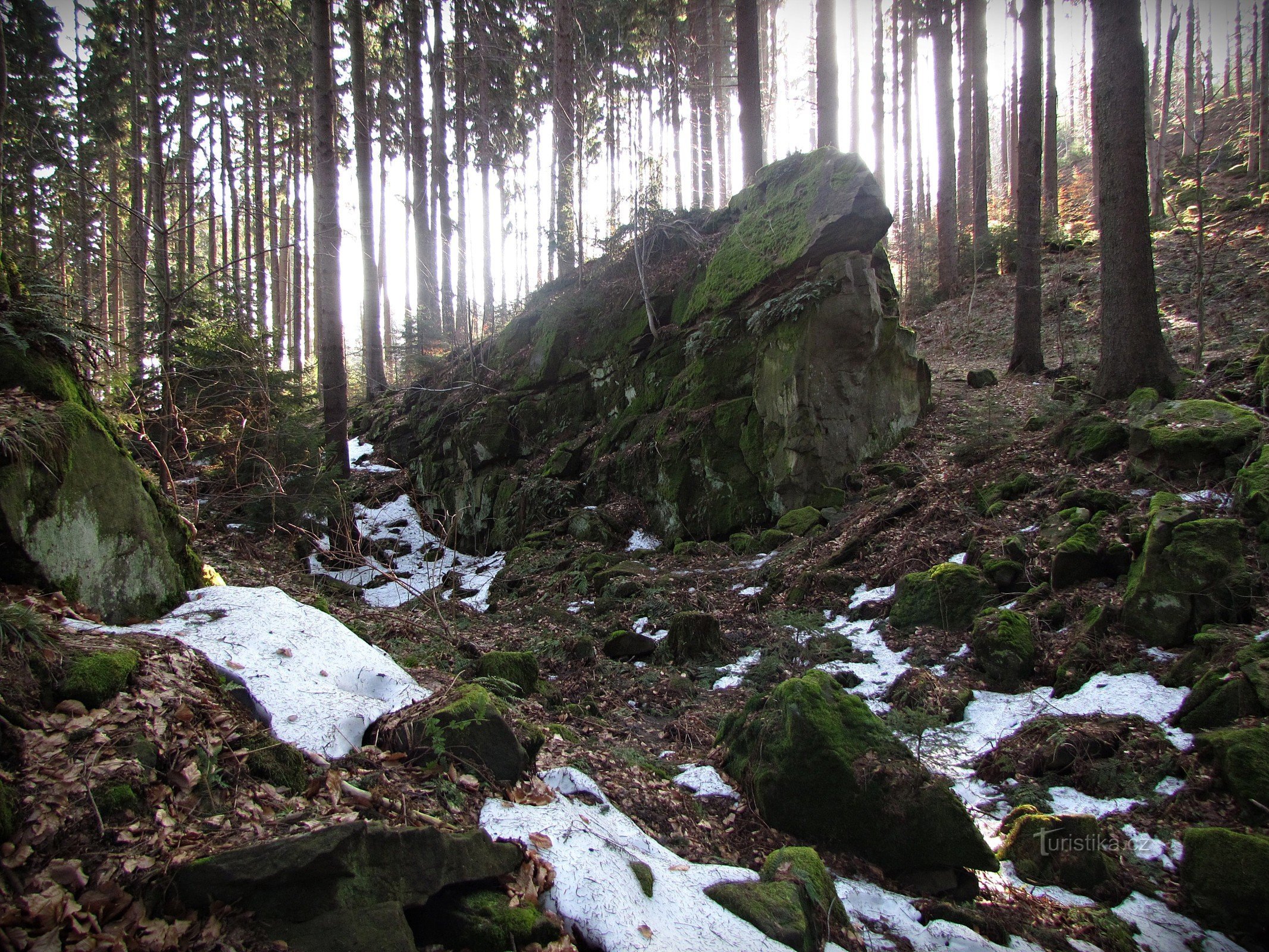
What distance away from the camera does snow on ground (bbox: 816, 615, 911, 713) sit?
545 cm

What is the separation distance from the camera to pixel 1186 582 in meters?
4.67

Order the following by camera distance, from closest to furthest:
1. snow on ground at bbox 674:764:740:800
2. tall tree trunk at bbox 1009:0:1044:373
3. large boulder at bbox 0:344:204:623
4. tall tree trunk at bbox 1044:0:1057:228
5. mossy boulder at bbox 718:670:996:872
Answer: large boulder at bbox 0:344:204:623 < mossy boulder at bbox 718:670:996:872 < snow on ground at bbox 674:764:740:800 < tall tree trunk at bbox 1009:0:1044:373 < tall tree trunk at bbox 1044:0:1057:228

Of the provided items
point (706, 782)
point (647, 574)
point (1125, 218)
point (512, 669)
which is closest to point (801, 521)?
point (647, 574)

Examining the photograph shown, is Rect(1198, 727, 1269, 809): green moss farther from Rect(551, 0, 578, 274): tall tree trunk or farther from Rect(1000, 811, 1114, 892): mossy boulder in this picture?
Rect(551, 0, 578, 274): tall tree trunk

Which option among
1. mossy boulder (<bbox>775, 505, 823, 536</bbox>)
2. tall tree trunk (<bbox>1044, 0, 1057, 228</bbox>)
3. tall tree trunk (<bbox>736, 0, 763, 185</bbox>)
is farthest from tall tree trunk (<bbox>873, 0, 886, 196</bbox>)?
mossy boulder (<bbox>775, 505, 823, 536</bbox>)

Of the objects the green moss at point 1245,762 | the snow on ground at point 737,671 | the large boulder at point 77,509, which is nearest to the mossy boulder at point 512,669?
the snow on ground at point 737,671

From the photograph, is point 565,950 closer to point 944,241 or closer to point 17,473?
point 17,473

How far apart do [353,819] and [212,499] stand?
7.24 m

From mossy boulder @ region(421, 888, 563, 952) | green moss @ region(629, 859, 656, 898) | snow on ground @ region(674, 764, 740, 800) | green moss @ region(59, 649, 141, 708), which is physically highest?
green moss @ region(59, 649, 141, 708)

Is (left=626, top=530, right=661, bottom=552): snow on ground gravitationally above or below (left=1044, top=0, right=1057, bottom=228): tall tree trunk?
below

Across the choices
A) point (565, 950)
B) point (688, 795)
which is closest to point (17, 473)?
point (565, 950)

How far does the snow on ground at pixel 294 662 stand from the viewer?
3.28 meters

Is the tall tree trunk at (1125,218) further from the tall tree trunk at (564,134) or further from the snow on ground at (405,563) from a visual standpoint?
the tall tree trunk at (564,134)

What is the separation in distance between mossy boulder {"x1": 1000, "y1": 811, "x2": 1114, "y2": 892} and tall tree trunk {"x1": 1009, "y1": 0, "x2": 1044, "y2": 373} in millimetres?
11383
